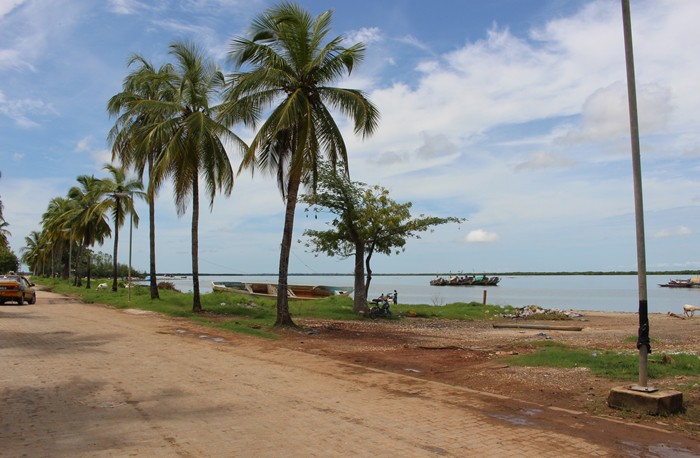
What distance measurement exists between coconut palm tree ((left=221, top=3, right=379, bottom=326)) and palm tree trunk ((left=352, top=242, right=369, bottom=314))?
7.25 meters

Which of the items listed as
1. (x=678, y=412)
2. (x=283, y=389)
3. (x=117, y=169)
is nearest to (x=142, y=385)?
(x=283, y=389)

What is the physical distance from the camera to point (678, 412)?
267 inches

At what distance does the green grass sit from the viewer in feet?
29.6

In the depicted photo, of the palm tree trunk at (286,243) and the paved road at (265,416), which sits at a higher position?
the palm tree trunk at (286,243)

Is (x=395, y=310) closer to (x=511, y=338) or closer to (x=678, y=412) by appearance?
(x=511, y=338)

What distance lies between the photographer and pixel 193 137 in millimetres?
21812

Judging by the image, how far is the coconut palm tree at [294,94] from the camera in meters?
16.2

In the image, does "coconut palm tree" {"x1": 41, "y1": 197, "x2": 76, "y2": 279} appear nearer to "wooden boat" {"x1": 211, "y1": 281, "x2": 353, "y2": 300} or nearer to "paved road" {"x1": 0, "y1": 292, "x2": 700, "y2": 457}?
"wooden boat" {"x1": 211, "y1": 281, "x2": 353, "y2": 300}

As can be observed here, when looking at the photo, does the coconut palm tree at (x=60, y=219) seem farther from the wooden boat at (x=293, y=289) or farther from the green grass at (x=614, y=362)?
the green grass at (x=614, y=362)

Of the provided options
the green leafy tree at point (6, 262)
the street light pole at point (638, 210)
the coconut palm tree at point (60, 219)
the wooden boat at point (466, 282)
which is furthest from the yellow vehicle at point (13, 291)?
the wooden boat at point (466, 282)

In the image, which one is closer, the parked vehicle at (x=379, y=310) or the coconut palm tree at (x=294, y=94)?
the coconut palm tree at (x=294, y=94)

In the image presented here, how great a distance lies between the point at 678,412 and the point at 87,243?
51085 millimetres

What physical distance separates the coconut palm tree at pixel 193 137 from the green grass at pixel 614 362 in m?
15.5

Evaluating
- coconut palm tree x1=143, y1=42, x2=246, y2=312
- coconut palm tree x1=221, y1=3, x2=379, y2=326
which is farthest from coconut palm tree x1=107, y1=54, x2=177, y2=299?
coconut palm tree x1=221, y1=3, x2=379, y2=326
